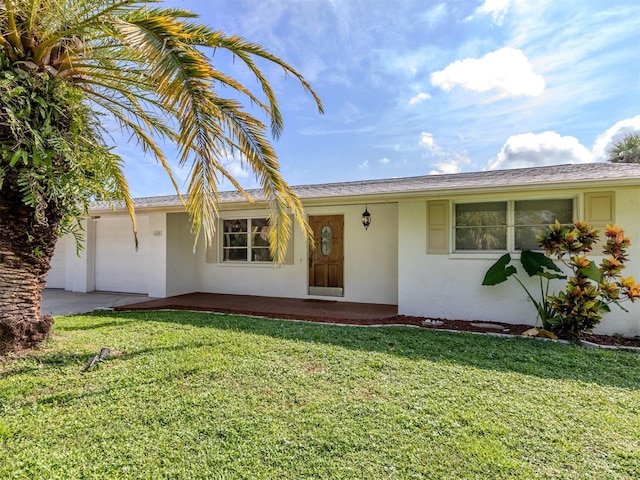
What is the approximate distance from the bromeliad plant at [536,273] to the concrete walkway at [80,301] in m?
9.30

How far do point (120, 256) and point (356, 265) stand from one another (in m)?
8.44

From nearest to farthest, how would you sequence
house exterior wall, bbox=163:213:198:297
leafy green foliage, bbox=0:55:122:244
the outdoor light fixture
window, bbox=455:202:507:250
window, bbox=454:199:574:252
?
1. leafy green foliage, bbox=0:55:122:244
2. window, bbox=454:199:574:252
3. window, bbox=455:202:507:250
4. the outdoor light fixture
5. house exterior wall, bbox=163:213:198:297

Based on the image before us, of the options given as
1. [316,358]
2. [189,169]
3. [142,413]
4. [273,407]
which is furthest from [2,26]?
[316,358]

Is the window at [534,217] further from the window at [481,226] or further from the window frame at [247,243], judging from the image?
the window frame at [247,243]

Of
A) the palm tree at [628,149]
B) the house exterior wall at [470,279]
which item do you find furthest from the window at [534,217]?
the palm tree at [628,149]

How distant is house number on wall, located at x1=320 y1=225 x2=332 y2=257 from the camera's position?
980cm

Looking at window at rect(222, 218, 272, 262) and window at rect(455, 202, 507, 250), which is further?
window at rect(222, 218, 272, 262)

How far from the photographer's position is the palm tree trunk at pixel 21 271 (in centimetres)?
429

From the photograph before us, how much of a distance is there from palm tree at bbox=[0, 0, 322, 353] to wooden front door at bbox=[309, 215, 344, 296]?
4321 mm

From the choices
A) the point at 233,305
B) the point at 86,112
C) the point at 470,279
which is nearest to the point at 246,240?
the point at 233,305

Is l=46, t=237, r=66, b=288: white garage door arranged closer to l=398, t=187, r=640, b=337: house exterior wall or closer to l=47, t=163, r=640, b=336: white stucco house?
l=47, t=163, r=640, b=336: white stucco house

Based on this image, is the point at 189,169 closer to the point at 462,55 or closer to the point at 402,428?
the point at 402,428

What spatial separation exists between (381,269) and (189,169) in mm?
6334

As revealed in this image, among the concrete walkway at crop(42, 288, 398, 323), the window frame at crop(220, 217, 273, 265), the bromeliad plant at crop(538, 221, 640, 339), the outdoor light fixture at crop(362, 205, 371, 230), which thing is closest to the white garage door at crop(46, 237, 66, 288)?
the concrete walkway at crop(42, 288, 398, 323)
